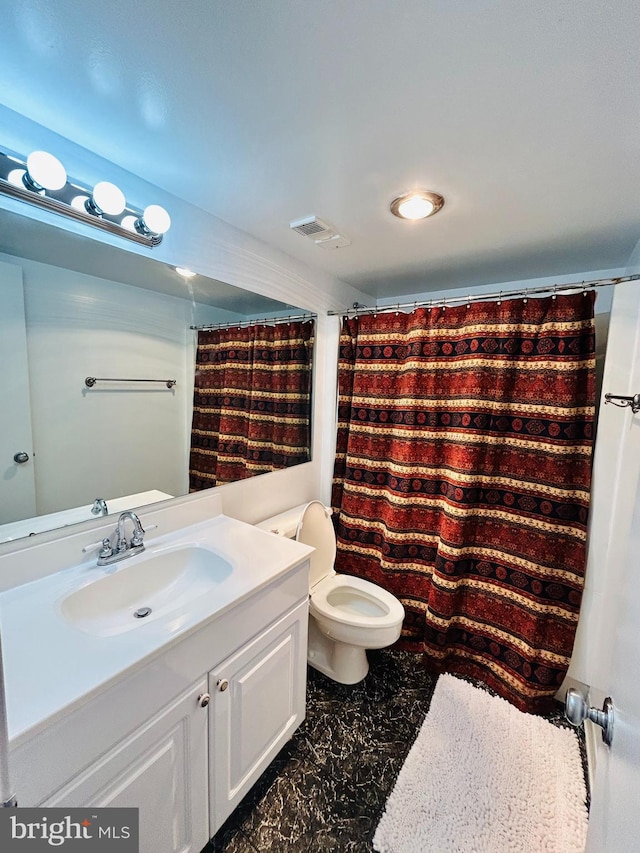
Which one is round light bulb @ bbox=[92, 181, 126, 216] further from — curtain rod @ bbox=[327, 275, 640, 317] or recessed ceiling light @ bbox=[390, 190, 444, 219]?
curtain rod @ bbox=[327, 275, 640, 317]

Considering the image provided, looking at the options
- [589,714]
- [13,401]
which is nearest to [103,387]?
[13,401]

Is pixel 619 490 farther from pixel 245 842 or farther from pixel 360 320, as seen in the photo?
pixel 245 842

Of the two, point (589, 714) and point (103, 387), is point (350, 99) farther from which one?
point (589, 714)

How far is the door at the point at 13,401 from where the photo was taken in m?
0.98

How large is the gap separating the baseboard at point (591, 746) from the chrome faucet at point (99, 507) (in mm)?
2010

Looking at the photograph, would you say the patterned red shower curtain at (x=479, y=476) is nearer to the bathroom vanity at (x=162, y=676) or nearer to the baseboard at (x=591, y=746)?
the baseboard at (x=591, y=746)

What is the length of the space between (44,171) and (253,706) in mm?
1690

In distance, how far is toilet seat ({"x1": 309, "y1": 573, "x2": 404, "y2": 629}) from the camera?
5.21 feet

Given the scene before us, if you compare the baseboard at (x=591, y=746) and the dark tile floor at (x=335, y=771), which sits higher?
the baseboard at (x=591, y=746)

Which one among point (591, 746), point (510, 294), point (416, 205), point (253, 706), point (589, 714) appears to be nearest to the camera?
point (589, 714)

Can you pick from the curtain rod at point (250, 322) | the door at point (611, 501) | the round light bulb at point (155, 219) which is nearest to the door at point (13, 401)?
the round light bulb at point (155, 219)

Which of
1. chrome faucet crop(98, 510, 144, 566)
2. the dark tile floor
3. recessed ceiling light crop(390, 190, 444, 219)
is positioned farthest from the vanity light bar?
the dark tile floor

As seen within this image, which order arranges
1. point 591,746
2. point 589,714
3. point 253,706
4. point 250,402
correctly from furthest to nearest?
point 250,402
point 591,746
point 253,706
point 589,714

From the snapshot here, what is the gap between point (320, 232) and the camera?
151 cm
